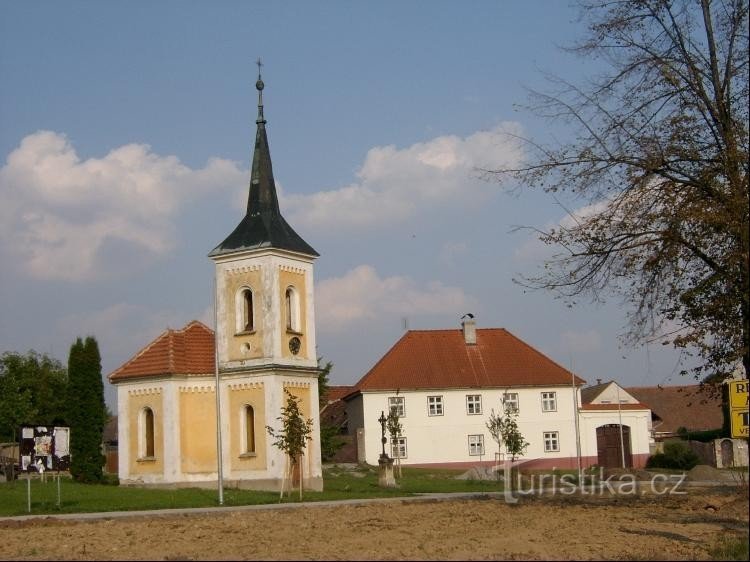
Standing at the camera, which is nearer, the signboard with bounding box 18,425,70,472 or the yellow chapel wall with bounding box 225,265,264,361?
the signboard with bounding box 18,425,70,472

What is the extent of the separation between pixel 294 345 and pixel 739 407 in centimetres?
2251

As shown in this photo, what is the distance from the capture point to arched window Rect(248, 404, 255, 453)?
36.5m

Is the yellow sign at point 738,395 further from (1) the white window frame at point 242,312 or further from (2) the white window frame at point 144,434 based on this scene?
(2) the white window frame at point 144,434

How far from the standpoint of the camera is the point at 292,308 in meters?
38.0

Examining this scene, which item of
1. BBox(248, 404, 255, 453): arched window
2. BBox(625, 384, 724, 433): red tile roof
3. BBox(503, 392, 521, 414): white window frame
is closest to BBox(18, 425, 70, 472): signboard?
BBox(248, 404, 255, 453): arched window

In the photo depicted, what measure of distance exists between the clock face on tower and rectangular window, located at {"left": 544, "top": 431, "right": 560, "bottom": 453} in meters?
25.1

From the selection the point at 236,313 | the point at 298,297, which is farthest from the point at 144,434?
the point at 298,297

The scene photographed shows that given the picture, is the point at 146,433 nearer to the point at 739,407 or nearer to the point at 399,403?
the point at 399,403

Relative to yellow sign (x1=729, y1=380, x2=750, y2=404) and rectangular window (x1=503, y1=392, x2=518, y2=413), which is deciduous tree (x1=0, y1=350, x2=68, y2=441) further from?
yellow sign (x1=729, y1=380, x2=750, y2=404)

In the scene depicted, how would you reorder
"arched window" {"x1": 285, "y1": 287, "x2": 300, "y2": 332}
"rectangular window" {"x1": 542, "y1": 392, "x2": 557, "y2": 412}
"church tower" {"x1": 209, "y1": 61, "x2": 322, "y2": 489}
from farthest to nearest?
1. "rectangular window" {"x1": 542, "y1": 392, "x2": 557, "y2": 412}
2. "arched window" {"x1": 285, "y1": 287, "x2": 300, "y2": 332}
3. "church tower" {"x1": 209, "y1": 61, "x2": 322, "y2": 489}

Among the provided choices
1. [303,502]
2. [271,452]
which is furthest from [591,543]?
[271,452]

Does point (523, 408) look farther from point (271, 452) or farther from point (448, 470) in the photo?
point (271, 452)

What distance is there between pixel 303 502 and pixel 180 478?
9277 millimetres

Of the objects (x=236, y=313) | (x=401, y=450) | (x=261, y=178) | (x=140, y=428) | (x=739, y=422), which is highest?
(x=261, y=178)
